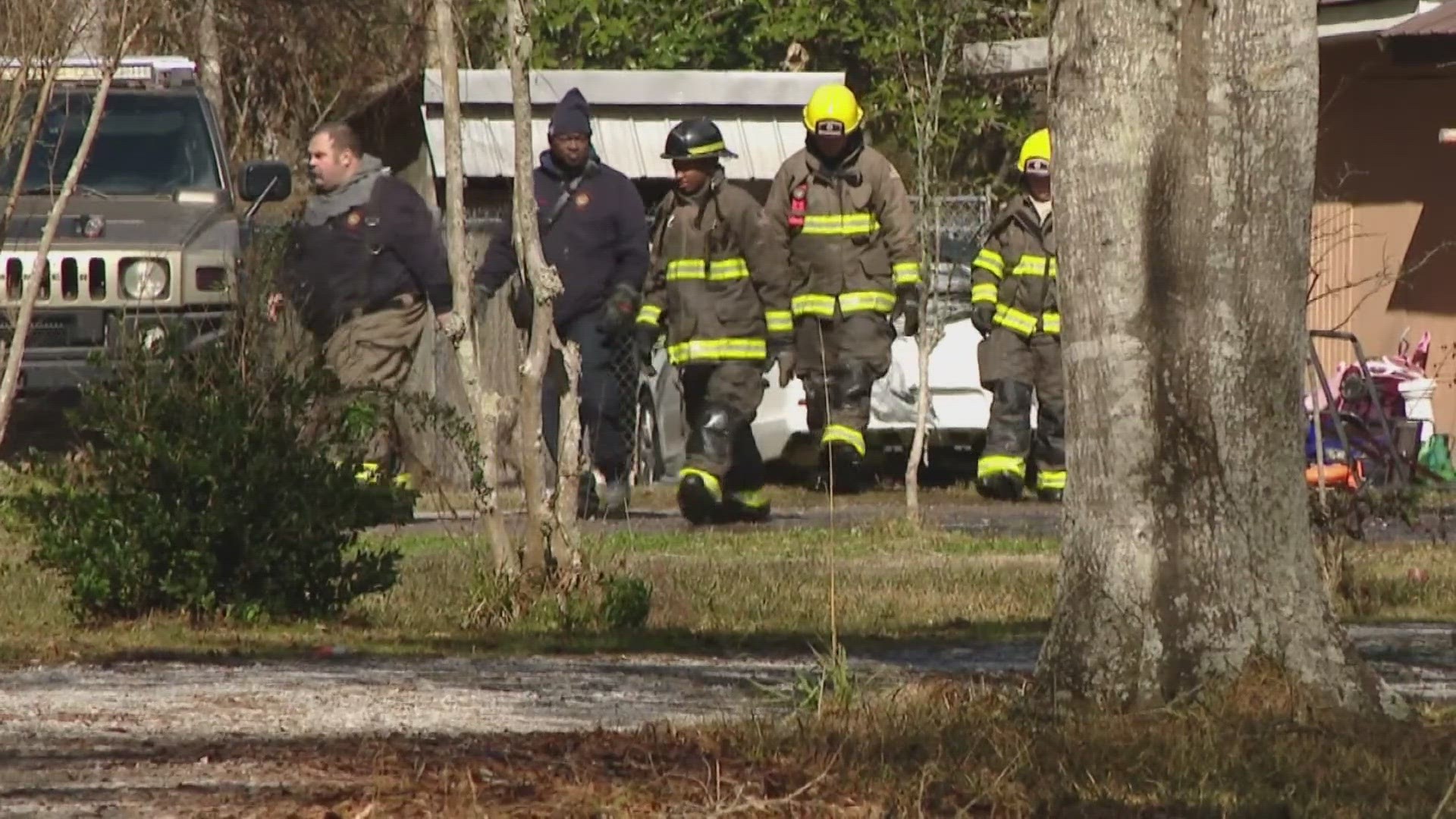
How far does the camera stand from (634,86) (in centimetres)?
2038

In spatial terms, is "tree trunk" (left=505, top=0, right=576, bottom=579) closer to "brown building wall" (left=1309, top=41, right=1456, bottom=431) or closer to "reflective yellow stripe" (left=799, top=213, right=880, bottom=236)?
"reflective yellow stripe" (left=799, top=213, right=880, bottom=236)

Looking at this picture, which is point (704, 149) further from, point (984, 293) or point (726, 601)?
point (726, 601)

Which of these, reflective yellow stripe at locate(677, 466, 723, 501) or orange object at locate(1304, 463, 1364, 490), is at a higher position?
reflective yellow stripe at locate(677, 466, 723, 501)

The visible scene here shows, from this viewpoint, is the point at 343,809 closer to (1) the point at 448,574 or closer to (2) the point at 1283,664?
(2) the point at 1283,664

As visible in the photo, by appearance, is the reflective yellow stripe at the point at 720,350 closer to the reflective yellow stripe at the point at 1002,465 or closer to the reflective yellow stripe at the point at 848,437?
the reflective yellow stripe at the point at 848,437

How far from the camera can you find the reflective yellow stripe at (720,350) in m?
14.8

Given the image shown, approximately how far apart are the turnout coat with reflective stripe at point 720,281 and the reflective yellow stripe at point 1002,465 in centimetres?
194

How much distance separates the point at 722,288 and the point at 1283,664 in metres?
8.36

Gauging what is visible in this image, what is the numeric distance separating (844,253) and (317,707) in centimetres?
824

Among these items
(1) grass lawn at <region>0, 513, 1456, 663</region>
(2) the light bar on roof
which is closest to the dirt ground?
(1) grass lawn at <region>0, 513, 1456, 663</region>

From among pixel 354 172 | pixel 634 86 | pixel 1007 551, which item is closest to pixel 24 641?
pixel 1007 551

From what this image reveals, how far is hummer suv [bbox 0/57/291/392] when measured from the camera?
14.6 metres

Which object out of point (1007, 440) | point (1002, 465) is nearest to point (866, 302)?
point (1007, 440)

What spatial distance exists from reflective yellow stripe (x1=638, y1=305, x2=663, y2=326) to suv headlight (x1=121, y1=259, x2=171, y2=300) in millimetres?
2415
